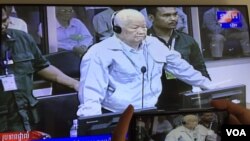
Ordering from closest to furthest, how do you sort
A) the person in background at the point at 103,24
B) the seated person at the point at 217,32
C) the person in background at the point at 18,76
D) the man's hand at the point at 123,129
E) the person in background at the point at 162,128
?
the man's hand at the point at 123,129 < the person in background at the point at 162,128 < the person in background at the point at 18,76 < the person in background at the point at 103,24 < the seated person at the point at 217,32

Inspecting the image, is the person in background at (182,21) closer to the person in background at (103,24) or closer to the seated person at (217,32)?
the seated person at (217,32)

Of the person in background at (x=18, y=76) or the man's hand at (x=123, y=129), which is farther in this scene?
the person in background at (x=18, y=76)

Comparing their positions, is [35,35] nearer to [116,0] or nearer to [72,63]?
[72,63]

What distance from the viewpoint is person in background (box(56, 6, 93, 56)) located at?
4.62 ft

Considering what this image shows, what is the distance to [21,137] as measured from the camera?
53.4 inches

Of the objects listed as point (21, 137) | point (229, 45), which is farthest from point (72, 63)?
point (229, 45)

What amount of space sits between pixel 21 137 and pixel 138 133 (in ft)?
1.54

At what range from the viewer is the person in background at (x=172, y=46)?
151 centimetres

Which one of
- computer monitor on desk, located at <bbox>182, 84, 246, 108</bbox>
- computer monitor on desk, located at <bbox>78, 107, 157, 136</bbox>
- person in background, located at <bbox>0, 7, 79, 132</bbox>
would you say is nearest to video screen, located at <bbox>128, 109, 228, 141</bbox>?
computer monitor on desk, located at <bbox>78, 107, 157, 136</bbox>

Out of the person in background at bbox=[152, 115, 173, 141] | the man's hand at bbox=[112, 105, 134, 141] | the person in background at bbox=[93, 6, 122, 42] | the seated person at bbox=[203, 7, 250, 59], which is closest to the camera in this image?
the man's hand at bbox=[112, 105, 134, 141]

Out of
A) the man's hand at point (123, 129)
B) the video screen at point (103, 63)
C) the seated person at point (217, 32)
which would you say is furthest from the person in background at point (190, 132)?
the seated person at point (217, 32)

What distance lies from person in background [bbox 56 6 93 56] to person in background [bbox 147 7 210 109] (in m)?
0.27

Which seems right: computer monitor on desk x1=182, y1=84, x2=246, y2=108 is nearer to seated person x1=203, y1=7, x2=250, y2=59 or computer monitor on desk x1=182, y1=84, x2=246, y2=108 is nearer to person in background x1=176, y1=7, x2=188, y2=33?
seated person x1=203, y1=7, x2=250, y2=59

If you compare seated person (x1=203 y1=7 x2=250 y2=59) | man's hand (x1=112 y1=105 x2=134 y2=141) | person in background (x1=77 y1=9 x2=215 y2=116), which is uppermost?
seated person (x1=203 y1=7 x2=250 y2=59)
